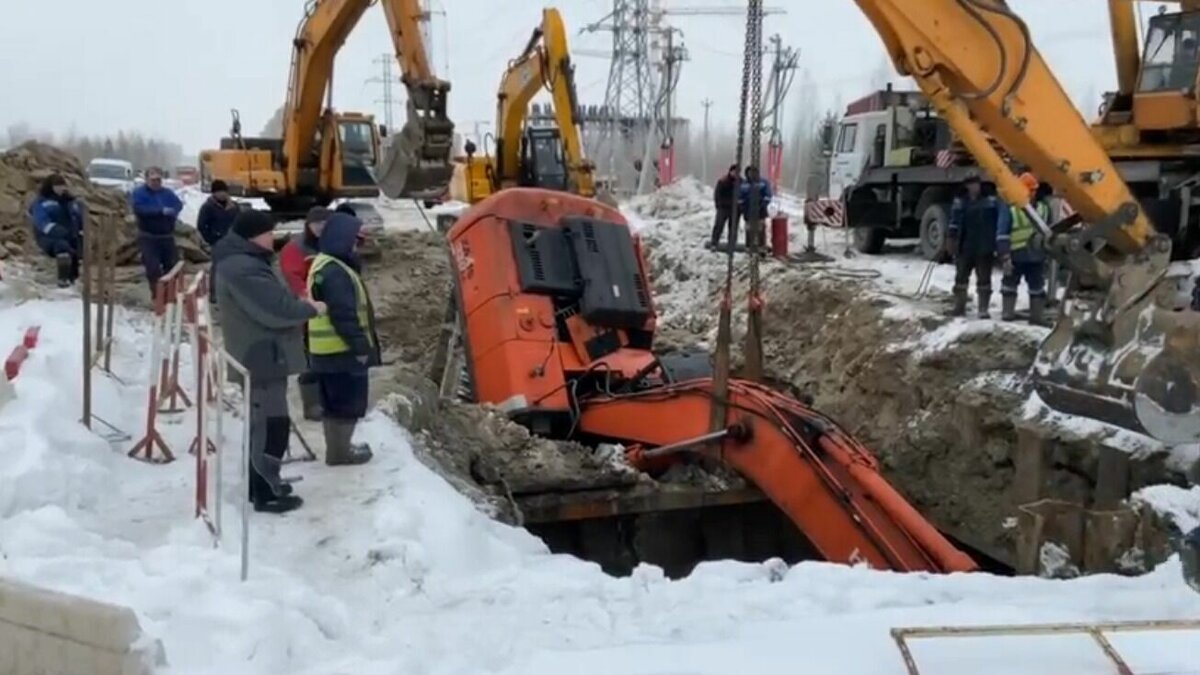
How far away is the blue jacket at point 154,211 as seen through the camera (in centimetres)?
1186

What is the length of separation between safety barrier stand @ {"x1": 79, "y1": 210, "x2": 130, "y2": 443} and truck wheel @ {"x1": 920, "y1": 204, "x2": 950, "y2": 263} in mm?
11101

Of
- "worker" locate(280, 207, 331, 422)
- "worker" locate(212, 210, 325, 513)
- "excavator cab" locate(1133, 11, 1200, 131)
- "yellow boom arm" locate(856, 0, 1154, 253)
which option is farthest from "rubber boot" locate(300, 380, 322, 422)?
"excavator cab" locate(1133, 11, 1200, 131)

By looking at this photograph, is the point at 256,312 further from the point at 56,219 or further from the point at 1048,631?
the point at 56,219

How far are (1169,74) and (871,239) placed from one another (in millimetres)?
6843

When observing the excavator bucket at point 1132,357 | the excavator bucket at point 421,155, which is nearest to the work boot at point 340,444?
the excavator bucket at point 1132,357

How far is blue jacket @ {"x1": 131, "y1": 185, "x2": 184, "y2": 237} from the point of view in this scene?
11859 mm

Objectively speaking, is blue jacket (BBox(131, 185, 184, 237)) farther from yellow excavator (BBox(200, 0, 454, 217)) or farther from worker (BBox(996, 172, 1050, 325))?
worker (BBox(996, 172, 1050, 325))

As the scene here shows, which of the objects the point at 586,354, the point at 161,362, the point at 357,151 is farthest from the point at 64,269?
the point at 357,151

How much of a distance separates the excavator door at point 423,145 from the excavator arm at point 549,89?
1763 millimetres

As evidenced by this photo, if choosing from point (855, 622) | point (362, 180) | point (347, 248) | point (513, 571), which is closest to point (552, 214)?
point (347, 248)

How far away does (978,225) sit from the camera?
39.4ft

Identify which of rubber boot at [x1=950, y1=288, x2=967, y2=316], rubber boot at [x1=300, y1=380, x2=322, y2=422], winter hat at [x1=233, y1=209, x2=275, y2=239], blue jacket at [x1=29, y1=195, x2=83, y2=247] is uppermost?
winter hat at [x1=233, y1=209, x2=275, y2=239]

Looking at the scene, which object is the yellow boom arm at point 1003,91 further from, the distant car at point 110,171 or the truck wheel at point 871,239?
the distant car at point 110,171

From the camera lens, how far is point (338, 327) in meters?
6.35
